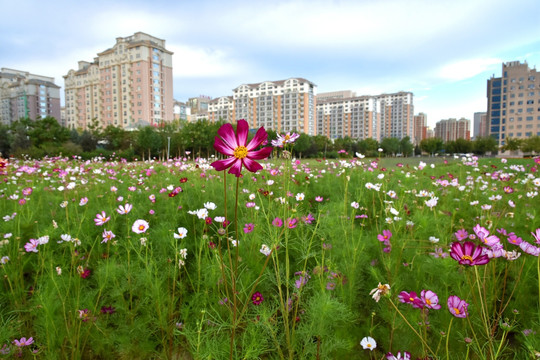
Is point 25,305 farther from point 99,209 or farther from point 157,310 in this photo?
point 99,209

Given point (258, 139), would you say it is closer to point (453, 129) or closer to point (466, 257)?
point (466, 257)

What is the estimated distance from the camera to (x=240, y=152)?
28.3 inches

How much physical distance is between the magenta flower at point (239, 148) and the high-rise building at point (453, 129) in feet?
422

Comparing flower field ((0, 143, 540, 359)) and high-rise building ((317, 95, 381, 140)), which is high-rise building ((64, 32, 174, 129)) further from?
high-rise building ((317, 95, 381, 140))

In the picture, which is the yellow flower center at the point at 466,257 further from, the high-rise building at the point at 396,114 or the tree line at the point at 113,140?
the high-rise building at the point at 396,114

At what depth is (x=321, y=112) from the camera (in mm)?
99562

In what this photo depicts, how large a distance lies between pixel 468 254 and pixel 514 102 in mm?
77666

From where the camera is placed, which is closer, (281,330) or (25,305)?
(281,330)

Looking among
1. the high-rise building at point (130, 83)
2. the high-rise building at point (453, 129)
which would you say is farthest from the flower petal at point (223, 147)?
the high-rise building at point (453, 129)

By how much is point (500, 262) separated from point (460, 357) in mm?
913

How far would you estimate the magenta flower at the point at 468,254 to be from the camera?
68 centimetres

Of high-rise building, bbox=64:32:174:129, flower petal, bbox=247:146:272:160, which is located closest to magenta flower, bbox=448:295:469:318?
flower petal, bbox=247:146:272:160

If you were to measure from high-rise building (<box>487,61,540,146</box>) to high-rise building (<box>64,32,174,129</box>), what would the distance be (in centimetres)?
6665

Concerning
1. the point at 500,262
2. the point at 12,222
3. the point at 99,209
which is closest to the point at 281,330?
the point at 500,262
